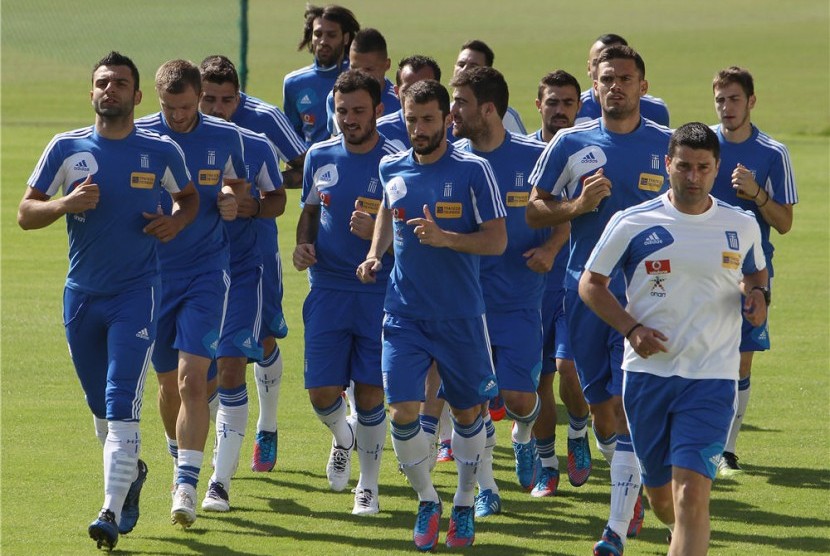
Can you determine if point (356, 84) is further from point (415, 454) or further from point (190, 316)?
point (415, 454)

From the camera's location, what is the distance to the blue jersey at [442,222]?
27.7 ft

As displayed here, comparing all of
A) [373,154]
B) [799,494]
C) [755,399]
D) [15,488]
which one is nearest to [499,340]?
[373,154]

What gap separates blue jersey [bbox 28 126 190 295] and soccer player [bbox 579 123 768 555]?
2.71 metres

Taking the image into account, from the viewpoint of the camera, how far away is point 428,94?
8367 mm

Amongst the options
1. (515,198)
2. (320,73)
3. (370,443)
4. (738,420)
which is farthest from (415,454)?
(320,73)

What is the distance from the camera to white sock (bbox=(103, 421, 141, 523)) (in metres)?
8.34

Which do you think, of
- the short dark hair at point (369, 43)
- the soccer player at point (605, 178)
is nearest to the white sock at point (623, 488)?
the soccer player at point (605, 178)

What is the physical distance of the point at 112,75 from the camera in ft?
28.0

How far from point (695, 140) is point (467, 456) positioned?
2.48 m

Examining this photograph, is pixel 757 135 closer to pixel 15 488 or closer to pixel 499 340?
pixel 499 340

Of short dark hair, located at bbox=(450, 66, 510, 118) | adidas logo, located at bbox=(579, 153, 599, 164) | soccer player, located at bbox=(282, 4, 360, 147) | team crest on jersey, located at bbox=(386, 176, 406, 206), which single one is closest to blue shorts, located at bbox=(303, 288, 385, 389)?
team crest on jersey, located at bbox=(386, 176, 406, 206)

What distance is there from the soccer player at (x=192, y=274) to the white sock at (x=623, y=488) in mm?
2432

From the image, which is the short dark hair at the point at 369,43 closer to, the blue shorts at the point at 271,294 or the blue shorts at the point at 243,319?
the blue shorts at the point at 271,294

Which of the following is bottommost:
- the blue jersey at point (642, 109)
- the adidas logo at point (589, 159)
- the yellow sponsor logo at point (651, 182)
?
the yellow sponsor logo at point (651, 182)
